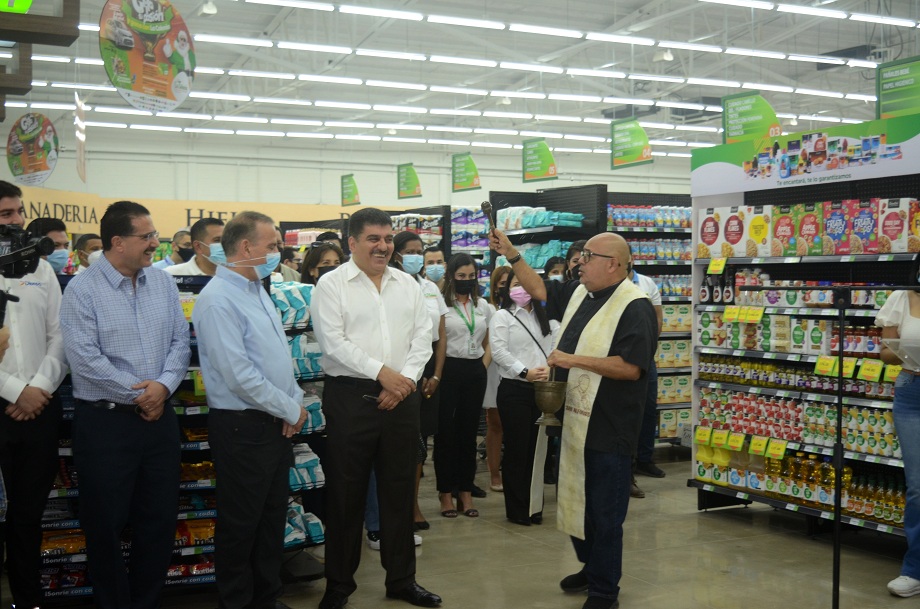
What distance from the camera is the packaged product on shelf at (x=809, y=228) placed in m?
5.60

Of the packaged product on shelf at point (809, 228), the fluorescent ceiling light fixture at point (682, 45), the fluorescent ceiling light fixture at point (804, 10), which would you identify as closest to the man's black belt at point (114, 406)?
the packaged product on shelf at point (809, 228)

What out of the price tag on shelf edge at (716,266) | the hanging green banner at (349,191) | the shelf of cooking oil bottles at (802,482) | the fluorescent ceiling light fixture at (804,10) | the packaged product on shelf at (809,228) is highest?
the fluorescent ceiling light fixture at (804,10)

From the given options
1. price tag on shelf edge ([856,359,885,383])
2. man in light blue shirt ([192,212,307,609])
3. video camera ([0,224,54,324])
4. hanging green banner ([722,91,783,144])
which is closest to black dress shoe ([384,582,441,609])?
man in light blue shirt ([192,212,307,609])

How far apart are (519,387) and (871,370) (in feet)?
7.21

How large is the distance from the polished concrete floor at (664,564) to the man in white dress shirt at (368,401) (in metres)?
0.30

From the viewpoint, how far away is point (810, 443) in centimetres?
561

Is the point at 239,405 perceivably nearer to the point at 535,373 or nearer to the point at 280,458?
the point at 280,458

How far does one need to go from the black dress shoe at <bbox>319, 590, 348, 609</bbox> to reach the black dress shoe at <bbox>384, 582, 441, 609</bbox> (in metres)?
0.29

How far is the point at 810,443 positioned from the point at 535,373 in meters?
1.83

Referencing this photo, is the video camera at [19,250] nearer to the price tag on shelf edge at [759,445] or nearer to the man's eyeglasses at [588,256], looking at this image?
the man's eyeglasses at [588,256]

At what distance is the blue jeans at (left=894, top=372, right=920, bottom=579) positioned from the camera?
449 cm

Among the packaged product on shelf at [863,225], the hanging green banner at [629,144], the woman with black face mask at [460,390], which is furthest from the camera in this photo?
the hanging green banner at [629,144]

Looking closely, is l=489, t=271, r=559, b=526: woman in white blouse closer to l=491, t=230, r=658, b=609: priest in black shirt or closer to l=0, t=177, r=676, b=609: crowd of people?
l=0, t=177, r=676, b=609: crowd of people

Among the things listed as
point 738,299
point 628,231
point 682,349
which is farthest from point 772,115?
point 738,299
